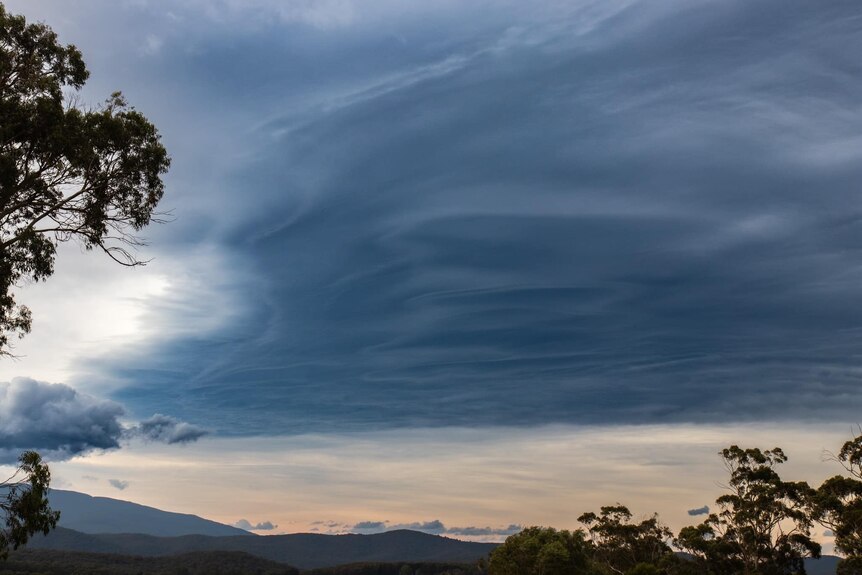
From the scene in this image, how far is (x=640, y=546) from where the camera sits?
67875 millimetres

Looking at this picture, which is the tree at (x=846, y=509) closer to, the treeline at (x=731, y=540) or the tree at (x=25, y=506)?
the treeline at (x=731, y=540)

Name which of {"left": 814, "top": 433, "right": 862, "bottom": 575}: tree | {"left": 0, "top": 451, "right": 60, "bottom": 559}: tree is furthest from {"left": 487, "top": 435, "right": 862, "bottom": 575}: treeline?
{"left": 0, "top": 451, "right": 60, "bottom": 559}: tree

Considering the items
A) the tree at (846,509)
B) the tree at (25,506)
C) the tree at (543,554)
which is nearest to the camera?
the tree at (25,506)

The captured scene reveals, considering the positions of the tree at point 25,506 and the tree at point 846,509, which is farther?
the tree at point 846,509

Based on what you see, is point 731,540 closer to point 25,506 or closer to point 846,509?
point 846,509

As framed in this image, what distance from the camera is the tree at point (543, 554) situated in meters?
61.9

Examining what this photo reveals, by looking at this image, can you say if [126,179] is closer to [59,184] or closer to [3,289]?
[59,184]

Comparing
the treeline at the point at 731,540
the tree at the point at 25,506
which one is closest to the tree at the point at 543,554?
the treeline at the point at 731,540

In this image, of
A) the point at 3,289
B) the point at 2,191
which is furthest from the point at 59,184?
the point at 3,289

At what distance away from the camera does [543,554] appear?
62.7 m

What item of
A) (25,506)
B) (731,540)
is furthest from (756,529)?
(25,506)

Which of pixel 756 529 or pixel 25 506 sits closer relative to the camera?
pixel 25 506

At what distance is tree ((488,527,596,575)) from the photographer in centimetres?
6191

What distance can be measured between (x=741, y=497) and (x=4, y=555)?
50.4 m
